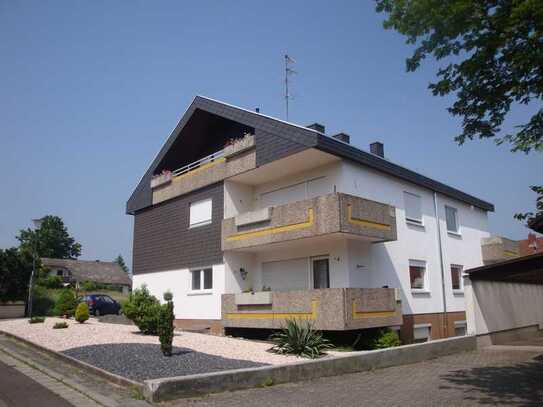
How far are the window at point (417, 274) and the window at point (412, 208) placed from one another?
1779 millimetres

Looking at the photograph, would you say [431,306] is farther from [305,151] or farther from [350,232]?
[305,151]

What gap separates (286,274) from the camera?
18.8m

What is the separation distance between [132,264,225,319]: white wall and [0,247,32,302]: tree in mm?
11625

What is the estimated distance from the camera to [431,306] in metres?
20.3

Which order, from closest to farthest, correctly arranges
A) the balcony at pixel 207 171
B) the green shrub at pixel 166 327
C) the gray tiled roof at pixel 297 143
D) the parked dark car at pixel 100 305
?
the green shrub at pixel 166 327
the gray tiled roof at pixel 297 143
the balcony at pixel 207 171
the parked dark car at pixel 100 305

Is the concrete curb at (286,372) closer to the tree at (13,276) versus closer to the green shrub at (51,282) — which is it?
the tree at (13,276)

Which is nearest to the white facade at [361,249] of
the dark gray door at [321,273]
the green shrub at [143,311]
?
the dark gray door at [321,273]

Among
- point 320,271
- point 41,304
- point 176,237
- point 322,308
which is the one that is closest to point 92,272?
point 41,304

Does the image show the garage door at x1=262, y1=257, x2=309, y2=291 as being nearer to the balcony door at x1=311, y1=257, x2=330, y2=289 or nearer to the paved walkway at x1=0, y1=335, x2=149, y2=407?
the balcony door at x1=311, y1=257, x2=330, y2=289

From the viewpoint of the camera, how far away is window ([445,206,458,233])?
23150 mm

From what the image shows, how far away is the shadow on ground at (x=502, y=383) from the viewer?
888 centimetres

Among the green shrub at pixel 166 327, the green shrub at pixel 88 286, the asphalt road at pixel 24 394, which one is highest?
the green shrub at pixel 88 286

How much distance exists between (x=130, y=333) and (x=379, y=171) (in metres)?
11.3

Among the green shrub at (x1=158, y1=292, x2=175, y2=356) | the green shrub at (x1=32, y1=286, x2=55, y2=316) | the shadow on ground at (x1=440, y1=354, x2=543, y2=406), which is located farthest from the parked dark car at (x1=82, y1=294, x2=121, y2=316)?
the shadow on ground at (x1=440, y1=354, x2=543, y2=406)
